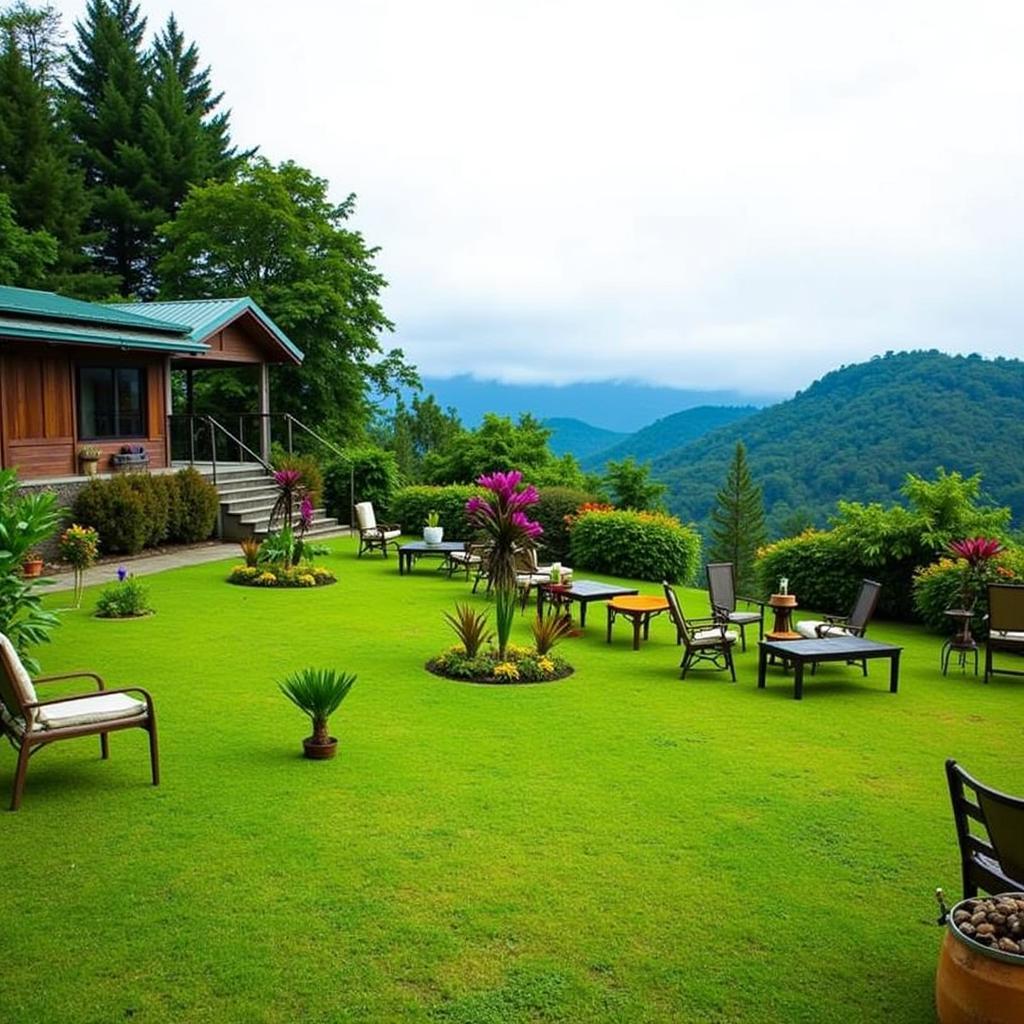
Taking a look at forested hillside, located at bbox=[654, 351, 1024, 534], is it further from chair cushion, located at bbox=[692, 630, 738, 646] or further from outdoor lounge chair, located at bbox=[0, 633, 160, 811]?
outdoor lounge chair, located at bbox=[0, 633, 160, 811]

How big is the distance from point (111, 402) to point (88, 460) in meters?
1.80

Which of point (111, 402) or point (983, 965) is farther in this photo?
point (111, 402)

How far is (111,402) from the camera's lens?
1892cm

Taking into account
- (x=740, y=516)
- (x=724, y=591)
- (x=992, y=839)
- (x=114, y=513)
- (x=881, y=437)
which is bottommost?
(x=740, y=516)

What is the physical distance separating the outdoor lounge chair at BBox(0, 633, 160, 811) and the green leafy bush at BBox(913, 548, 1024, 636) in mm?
9504

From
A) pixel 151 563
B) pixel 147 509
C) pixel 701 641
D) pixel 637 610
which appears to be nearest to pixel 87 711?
pixel 701 641

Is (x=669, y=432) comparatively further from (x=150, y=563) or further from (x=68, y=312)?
(x=150, y=563)

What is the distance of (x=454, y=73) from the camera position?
20.1 meters

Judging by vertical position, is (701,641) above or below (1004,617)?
below

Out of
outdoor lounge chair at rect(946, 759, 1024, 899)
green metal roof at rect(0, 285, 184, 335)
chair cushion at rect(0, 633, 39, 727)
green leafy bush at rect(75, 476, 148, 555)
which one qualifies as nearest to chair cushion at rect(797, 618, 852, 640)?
outdoor lounge chair at rect(946, 759, 1024, 899)

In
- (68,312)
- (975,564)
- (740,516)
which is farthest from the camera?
(740,516)

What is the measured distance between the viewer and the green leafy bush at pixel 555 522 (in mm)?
18359

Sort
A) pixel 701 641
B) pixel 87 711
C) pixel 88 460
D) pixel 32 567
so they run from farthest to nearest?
pixel 88 460, pixel 32 567, pixel 701 641, pixel 87 711

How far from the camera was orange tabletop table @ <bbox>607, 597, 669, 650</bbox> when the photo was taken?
11016 mm
